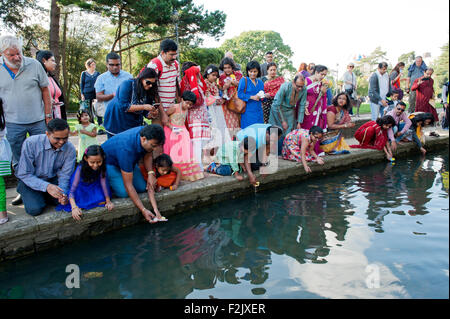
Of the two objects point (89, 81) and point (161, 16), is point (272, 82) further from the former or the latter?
point (161, 16)

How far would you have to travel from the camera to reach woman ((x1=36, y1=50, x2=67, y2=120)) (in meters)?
4.03

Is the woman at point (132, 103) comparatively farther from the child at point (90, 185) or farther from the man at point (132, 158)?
the child at point (90, 185)

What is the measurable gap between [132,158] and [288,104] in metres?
3.12

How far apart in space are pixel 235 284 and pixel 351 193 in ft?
8.88

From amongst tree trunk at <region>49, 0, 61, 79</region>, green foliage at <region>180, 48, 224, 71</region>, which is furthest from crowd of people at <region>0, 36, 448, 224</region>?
green foliage at <region>180, 48, 224, 71</region>

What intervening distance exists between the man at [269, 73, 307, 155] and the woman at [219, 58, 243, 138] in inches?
26.2

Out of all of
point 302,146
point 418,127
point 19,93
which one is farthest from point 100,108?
point 418,127

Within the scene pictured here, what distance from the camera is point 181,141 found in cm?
440

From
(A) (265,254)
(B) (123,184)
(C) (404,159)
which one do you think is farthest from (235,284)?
(C) (404,159)

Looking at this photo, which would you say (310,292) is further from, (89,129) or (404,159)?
(404,159)

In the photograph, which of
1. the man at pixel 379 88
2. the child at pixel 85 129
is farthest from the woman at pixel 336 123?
the child at pixel 85 129

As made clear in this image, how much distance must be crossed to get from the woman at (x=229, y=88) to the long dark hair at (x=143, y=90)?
1514 millimetres
